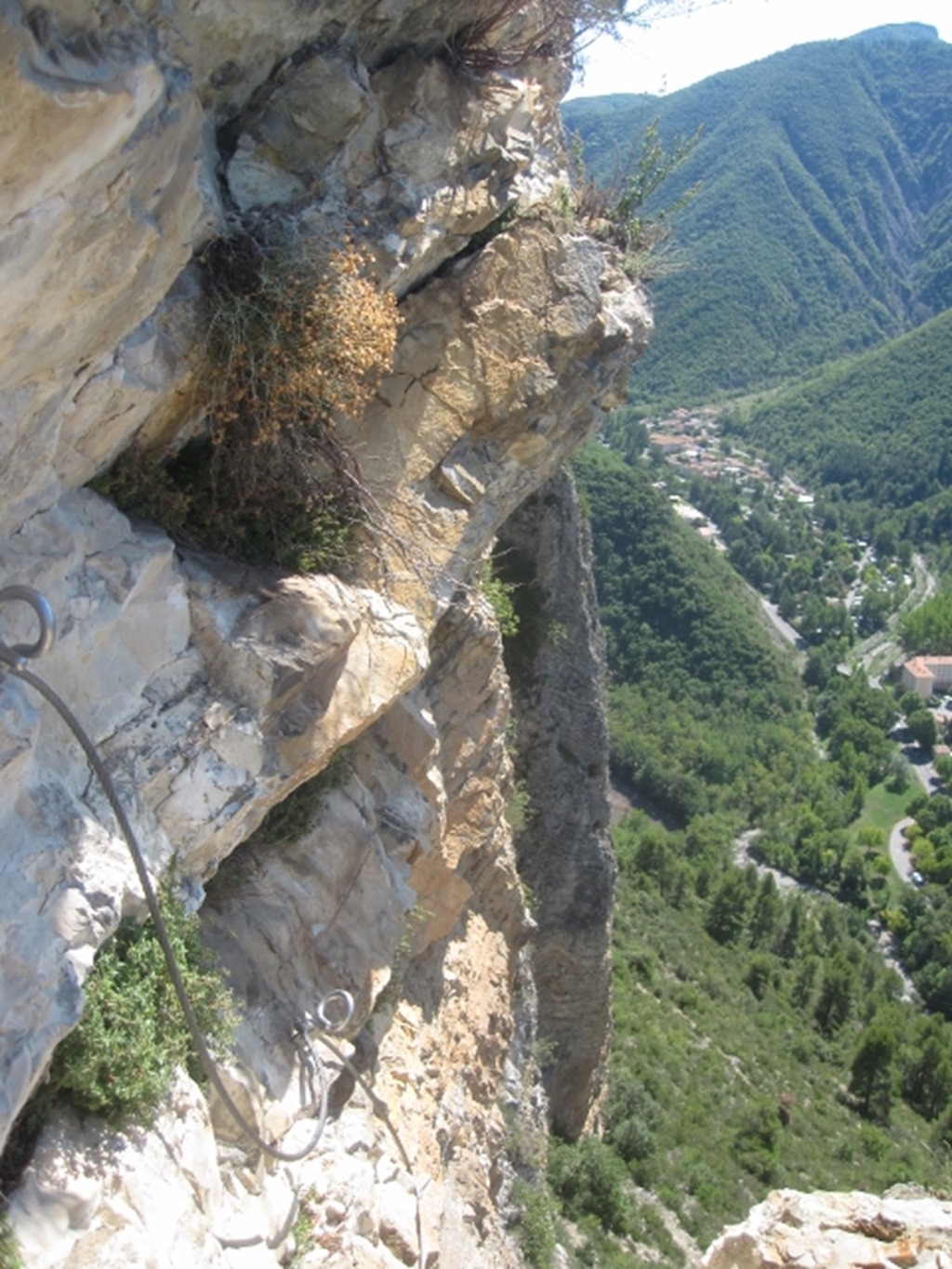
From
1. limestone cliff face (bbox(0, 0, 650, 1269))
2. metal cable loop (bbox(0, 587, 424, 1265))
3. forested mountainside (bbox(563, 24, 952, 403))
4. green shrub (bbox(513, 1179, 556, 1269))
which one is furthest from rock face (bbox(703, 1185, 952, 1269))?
forested mountainside (bbox(563, 24, 952, 403))

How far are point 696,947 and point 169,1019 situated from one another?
26143 millimetres

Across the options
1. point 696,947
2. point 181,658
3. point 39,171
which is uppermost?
point 39,171

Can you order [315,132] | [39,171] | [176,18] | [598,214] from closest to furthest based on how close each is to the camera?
[39,171] < [176,18] < [315,132] < [598,214]

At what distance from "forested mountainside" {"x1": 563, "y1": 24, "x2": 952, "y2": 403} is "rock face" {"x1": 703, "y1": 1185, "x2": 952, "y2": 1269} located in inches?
4248

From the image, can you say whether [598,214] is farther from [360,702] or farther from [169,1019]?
[169,1019]

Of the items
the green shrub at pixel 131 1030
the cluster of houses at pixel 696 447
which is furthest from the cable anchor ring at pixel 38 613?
the cluster of houses at pixel 696 447

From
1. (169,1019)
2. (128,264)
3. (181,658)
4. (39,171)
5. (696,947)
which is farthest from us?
(696,947)

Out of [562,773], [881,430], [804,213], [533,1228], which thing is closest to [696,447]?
[881,430]

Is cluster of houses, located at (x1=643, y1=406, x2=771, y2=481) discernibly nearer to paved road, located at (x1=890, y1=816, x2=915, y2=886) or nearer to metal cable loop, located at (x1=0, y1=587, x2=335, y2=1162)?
paved road, located at (x1=890, y1=816, x2=915, y2=886)

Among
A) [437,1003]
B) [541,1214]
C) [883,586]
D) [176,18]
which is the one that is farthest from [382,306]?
[883,586]

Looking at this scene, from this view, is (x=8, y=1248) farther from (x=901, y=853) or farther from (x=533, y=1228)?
(x=901, y=853)

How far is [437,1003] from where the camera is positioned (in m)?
7.63

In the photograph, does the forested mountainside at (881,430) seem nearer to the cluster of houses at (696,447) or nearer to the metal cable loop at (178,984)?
the cluster of houses at (696,447)

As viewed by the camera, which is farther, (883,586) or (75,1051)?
(883,586)
